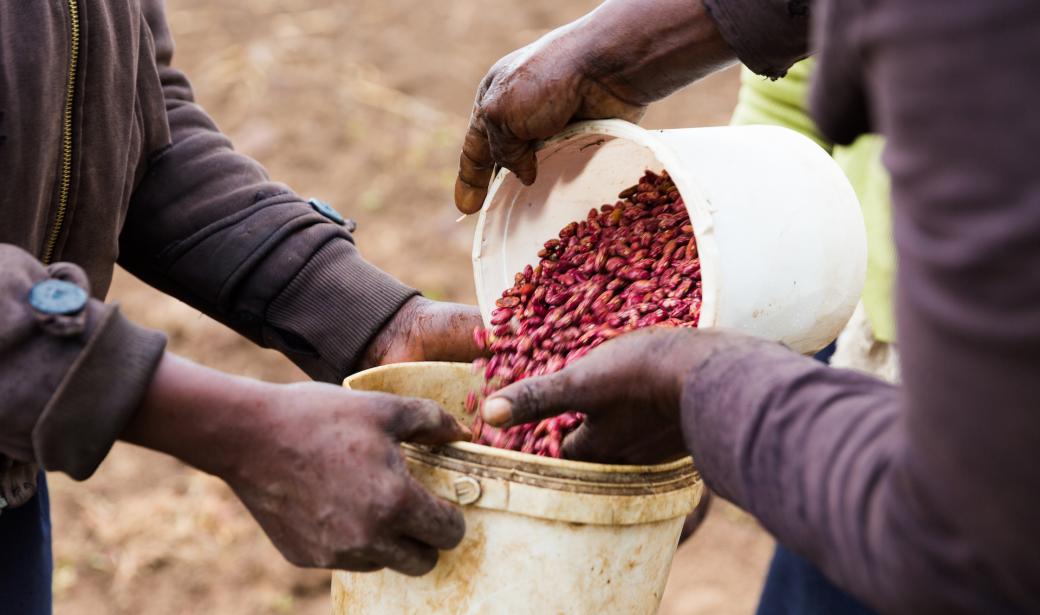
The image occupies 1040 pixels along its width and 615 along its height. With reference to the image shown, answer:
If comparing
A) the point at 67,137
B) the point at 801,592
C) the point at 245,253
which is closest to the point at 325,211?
the point at 245,253

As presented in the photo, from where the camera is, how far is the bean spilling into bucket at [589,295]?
1798 mm

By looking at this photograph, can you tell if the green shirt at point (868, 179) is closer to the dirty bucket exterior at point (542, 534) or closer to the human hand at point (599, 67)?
the human hand at point (599, 67)

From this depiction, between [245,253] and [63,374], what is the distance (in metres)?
0.74

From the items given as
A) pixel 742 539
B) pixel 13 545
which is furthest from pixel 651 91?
pixel 742 539

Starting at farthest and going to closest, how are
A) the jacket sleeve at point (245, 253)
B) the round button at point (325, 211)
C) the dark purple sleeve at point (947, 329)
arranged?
the round button at point (325, 211) → the jacket sleeve at point (245, 253) → the dark purple sleeve at point (947, 329)

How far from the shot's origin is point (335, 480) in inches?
57.0

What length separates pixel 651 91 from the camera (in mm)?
1998

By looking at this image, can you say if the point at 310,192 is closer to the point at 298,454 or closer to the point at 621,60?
the point at 621,60

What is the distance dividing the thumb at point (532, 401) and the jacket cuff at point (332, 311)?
671 millimetres

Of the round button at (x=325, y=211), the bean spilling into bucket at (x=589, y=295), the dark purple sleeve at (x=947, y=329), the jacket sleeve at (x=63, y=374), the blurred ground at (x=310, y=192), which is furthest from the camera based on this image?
the blurred ground at (x=310, y=192)

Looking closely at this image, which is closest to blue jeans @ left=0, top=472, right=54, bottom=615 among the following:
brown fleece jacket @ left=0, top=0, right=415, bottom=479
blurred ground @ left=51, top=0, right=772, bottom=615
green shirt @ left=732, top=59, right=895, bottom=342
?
brown fleece jacket @ left=0, top=0, right=415, bottom=479

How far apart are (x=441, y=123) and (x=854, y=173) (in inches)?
150

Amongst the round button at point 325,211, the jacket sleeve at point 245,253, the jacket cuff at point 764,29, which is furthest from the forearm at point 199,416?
the jacket cuff at point 764,29

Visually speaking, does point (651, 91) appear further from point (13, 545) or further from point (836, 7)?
point (13, 545)
